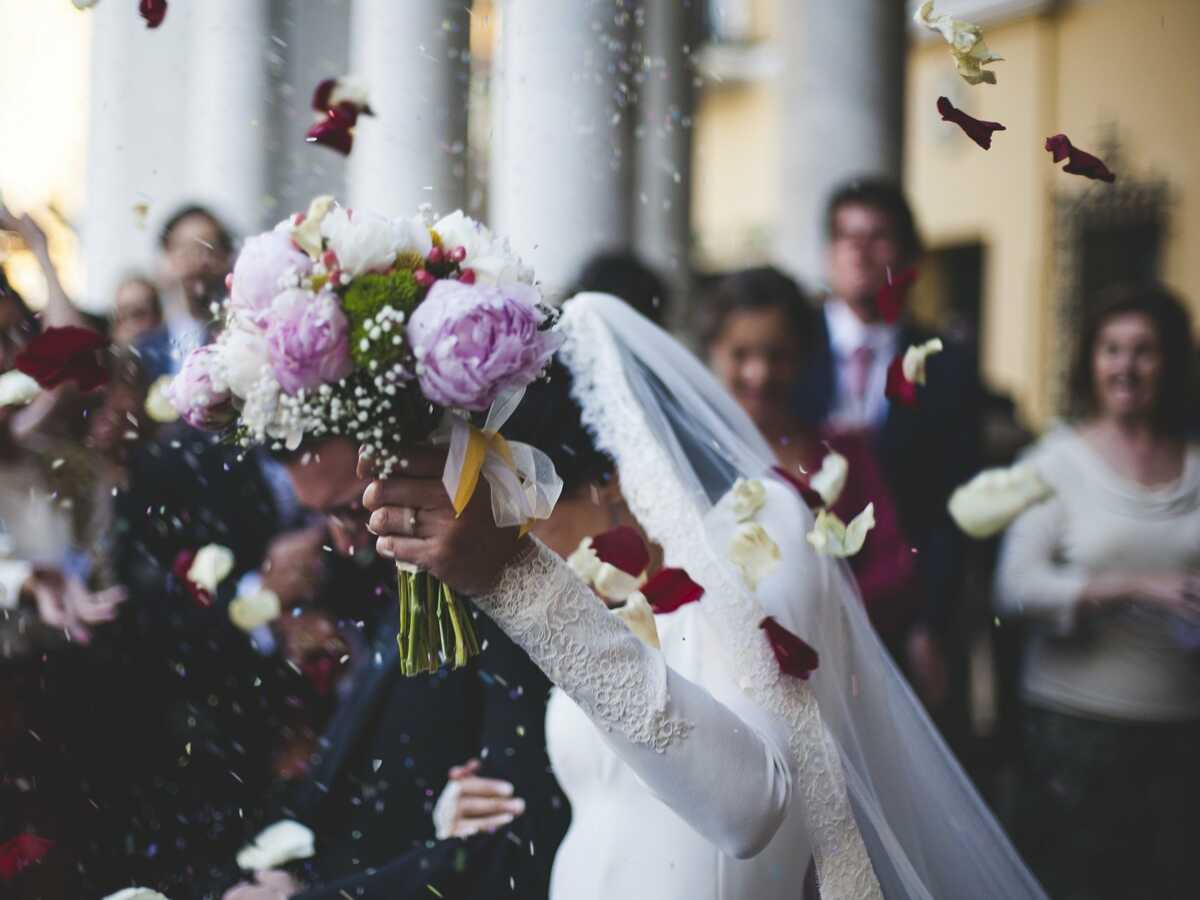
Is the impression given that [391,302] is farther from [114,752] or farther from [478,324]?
[114,752]

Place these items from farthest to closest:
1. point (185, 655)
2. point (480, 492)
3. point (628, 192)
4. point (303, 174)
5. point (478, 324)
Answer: point (303, 174)
point (628, 192)
point (185, 655)
point (480, 492)
point (478, 324)

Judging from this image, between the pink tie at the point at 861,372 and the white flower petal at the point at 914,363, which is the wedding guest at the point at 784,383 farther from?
the white flower petal at the point at 914,363

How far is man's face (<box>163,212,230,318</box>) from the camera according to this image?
13.3 feet

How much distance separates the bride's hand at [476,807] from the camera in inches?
105

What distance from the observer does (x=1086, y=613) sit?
4191 mm

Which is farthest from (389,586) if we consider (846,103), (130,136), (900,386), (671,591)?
(846,103)

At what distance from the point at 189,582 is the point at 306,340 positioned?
1.90 m

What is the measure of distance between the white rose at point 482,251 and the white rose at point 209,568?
1687 millimetres

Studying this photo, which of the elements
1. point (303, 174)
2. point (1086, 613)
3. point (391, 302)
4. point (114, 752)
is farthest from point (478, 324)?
point (303, 174)

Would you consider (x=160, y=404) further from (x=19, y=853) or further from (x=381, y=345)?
(x=381, y=345)

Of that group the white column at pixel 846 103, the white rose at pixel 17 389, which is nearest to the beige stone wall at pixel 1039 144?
the white column at pixel 846 103

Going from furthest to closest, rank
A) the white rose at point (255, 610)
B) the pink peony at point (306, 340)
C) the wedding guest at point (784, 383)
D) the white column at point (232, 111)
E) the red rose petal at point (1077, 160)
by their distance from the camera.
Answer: the white column at point (232, 111)
the wedding guest at point (784, 383)
the white rose at point (255, 610)
the red rose petal at point (1077, 160)
the pink peony at point (306, 340)

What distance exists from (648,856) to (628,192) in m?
3.22

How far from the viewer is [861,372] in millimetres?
4602
